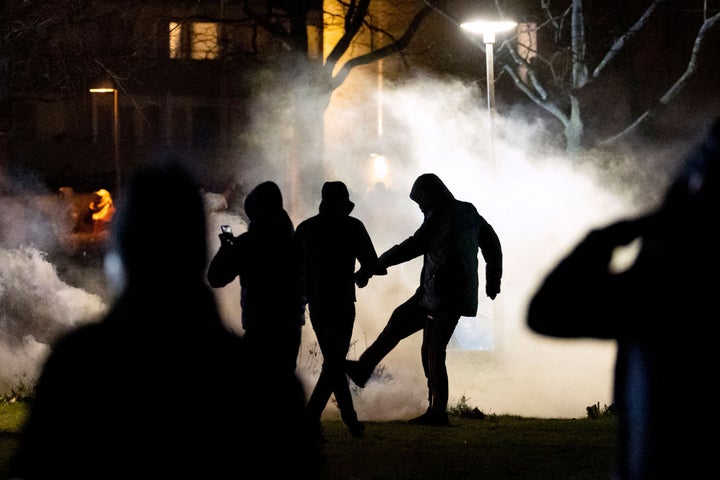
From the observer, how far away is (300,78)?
896 inches

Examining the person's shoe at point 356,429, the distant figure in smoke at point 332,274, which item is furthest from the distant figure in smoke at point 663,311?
the person's shoe at point 356,429

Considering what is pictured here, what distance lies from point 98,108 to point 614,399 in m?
48.3

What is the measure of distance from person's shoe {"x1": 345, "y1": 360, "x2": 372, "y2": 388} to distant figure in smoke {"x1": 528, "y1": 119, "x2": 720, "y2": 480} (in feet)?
22.6

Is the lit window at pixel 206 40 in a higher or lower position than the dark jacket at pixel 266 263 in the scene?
higher

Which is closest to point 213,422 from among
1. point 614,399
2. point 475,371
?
point 614,399

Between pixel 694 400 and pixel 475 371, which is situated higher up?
pixel 694 400

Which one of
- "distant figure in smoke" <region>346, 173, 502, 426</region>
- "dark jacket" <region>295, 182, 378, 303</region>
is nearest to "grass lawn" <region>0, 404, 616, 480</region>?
"distant figure in smoke" <region>346, 173, 502, 426</region>

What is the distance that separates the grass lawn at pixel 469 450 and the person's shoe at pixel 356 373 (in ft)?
1.21

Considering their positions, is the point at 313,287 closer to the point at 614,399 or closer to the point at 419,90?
the point at 614,399

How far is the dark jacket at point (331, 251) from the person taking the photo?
27.8 feet

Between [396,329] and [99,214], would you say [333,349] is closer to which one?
[396,329]

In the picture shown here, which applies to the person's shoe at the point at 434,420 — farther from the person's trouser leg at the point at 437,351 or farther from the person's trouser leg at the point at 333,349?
the person's trouser leg at the point at 333,349

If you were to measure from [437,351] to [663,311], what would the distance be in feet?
23.0

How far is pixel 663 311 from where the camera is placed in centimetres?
223
